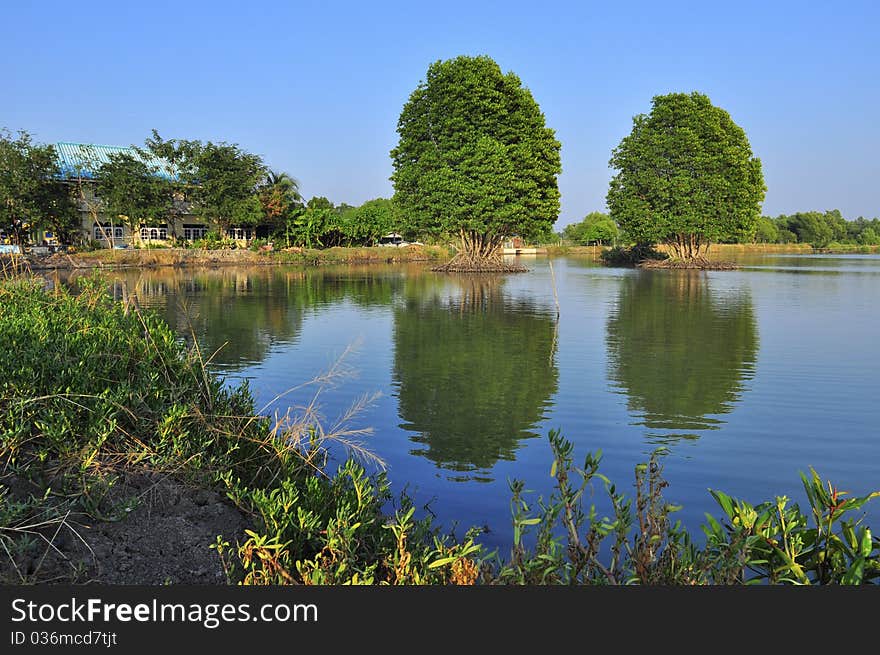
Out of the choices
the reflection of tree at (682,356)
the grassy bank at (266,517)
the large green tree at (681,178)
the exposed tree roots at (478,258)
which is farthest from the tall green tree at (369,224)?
the grassy bank at (266,517)

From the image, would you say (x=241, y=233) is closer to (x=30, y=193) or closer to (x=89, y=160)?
(x=89, y=160)

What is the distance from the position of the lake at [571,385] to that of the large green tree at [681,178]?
32.6 meters

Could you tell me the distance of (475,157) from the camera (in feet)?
159

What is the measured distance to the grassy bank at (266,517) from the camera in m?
3.96

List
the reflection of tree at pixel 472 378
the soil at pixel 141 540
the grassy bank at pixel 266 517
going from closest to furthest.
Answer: the grassy bank at pixel 266 517
the soil at pixel 141 540
the reflection of tree at pixel 472 378

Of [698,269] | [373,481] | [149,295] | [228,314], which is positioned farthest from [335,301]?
[698,269]

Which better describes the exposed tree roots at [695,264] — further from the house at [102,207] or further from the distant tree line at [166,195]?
the house at [102,207]

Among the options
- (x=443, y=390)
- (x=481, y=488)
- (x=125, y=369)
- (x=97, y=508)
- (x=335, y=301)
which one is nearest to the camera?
(x=97, y=508)

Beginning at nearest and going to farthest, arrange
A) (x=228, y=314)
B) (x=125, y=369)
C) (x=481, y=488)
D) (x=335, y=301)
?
(x=481, y=488) < (x=125, y=369) < (x=228, y=314) < (x=335, y=301)

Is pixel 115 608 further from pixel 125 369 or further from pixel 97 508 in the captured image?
pixel 125 369

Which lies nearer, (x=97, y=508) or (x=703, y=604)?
(x=703, y=604)

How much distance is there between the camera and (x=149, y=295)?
100 ft

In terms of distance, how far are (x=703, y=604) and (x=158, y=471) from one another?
430 centimetres

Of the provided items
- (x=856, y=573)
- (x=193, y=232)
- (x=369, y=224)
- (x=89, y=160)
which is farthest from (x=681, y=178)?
(x=856, y=573)
